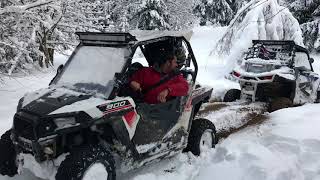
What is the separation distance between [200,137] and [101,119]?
6.94 feet

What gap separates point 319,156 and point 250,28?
1038 centimetres

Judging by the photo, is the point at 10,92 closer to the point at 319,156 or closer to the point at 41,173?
the point at 41,173

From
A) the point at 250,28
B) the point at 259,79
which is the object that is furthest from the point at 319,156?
the point at 250,28

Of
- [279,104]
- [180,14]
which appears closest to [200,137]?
[279,104]

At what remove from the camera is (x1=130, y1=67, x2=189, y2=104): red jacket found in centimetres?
596

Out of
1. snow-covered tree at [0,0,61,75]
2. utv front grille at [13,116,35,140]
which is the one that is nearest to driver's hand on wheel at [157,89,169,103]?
utv front grille at [13,116,35,140]

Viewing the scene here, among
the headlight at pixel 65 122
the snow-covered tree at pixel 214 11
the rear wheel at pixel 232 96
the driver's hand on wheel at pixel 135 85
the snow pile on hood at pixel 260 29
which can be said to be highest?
the driver's hand on wheel at pixel 135 85

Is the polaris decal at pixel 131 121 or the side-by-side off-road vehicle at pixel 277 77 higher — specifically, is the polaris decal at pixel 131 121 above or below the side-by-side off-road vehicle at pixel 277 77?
above

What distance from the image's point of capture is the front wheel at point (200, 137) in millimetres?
6531

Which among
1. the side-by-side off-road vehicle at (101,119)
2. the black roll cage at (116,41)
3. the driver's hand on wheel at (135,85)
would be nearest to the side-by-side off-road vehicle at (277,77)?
the side-by-side off-road vehicle at (101,119)

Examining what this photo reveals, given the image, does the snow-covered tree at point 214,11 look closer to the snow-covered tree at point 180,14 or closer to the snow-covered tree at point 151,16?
the snow-covered tree at point 180,14

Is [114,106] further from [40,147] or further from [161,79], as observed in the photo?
[161,79]

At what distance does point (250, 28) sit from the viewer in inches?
620

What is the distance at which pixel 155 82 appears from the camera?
6035 millimetres
